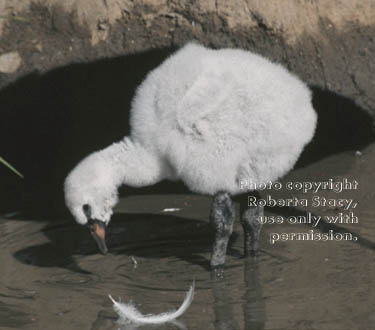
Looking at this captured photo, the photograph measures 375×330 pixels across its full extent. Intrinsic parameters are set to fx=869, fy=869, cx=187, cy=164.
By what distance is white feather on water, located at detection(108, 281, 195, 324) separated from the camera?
16.4 ft

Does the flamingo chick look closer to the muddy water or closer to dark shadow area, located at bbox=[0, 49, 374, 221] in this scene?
the muddy water

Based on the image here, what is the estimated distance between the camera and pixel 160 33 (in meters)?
7.27

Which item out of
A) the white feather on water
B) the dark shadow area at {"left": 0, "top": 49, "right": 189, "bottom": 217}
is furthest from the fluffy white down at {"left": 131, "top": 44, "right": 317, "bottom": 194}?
the dark shadow area at {"left": 0, "top": 49, "right": 189, "bottom": 217}

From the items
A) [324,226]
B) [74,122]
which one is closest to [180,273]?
[324,226]

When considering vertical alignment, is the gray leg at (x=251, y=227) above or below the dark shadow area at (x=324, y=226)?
above

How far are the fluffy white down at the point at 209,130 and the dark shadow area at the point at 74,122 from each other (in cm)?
182

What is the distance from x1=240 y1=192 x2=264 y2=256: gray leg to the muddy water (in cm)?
9

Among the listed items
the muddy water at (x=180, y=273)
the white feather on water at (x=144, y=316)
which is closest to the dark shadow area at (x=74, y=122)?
the muddy water at (x=180, y=273)

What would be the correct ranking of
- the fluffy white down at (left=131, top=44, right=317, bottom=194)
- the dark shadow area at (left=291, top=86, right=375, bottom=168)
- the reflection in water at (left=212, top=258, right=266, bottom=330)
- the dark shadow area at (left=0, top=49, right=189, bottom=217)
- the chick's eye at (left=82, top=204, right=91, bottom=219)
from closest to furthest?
the reflection in water at (left=212, top=258, right=266, bottom=330), the fluffy white down at (left=131, top=44, right=317, bottom=194), the chick's eye at (left=82, top=204, right=91, bottom=219), the dark shadow area at (left=0, top=49, right=189, bottom=217), the dark shadow area at (left=291, top=86, right=375, bottom=168)

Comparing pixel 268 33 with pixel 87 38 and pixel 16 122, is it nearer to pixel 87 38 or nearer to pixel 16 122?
pixel 87 38

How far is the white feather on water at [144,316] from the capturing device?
500 cm

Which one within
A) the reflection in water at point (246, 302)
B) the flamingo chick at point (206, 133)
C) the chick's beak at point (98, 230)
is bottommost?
the reflection in water at point (246, 302)

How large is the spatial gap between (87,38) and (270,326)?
134 inches

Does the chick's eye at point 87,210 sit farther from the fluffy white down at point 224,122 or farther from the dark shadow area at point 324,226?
the dark shadow area at point 324,226
